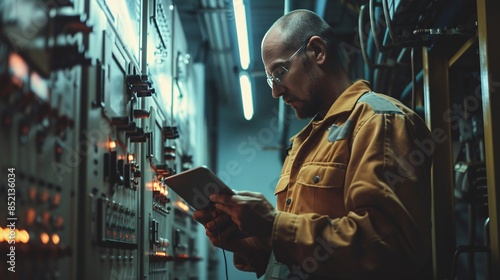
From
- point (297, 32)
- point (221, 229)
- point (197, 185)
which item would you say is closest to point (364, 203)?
point (197, 185)

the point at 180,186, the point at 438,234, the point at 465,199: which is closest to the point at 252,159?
the point at 465,199

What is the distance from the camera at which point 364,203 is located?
217 cm

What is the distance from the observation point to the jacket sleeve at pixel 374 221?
2.15 metres

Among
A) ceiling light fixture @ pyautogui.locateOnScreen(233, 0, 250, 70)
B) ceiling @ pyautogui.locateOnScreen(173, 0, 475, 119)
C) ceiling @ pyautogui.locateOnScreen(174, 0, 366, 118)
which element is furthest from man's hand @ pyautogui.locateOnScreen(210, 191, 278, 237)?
ceiling @ pyautogui.locateOnScreen(174, 0, 366, 118)

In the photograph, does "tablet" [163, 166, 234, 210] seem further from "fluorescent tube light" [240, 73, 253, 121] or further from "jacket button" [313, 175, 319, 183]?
"fluorescent tube light" [240, 73, 253, 121]

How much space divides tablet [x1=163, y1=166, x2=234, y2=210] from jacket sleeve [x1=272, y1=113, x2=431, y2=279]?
29 centimetres

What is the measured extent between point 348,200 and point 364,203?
109 mm

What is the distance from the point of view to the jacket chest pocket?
2.36m

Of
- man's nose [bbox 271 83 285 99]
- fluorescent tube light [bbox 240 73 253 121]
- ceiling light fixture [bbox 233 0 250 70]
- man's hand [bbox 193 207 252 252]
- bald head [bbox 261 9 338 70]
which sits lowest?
man's hand [bbox 193 207 252 252]

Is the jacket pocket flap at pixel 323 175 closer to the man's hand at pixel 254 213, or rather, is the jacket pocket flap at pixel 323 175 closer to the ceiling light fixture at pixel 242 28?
the man's hand at pixel 254 213

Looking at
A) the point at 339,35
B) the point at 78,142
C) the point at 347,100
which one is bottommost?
the point at 78,142

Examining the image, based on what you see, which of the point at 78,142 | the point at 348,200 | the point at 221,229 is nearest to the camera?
the point at 78,142

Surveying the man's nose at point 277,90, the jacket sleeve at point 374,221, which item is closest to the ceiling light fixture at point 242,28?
the man's nose at point 277,90

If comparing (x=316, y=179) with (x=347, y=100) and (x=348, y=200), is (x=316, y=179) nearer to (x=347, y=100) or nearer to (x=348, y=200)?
(x=348, y=200)
